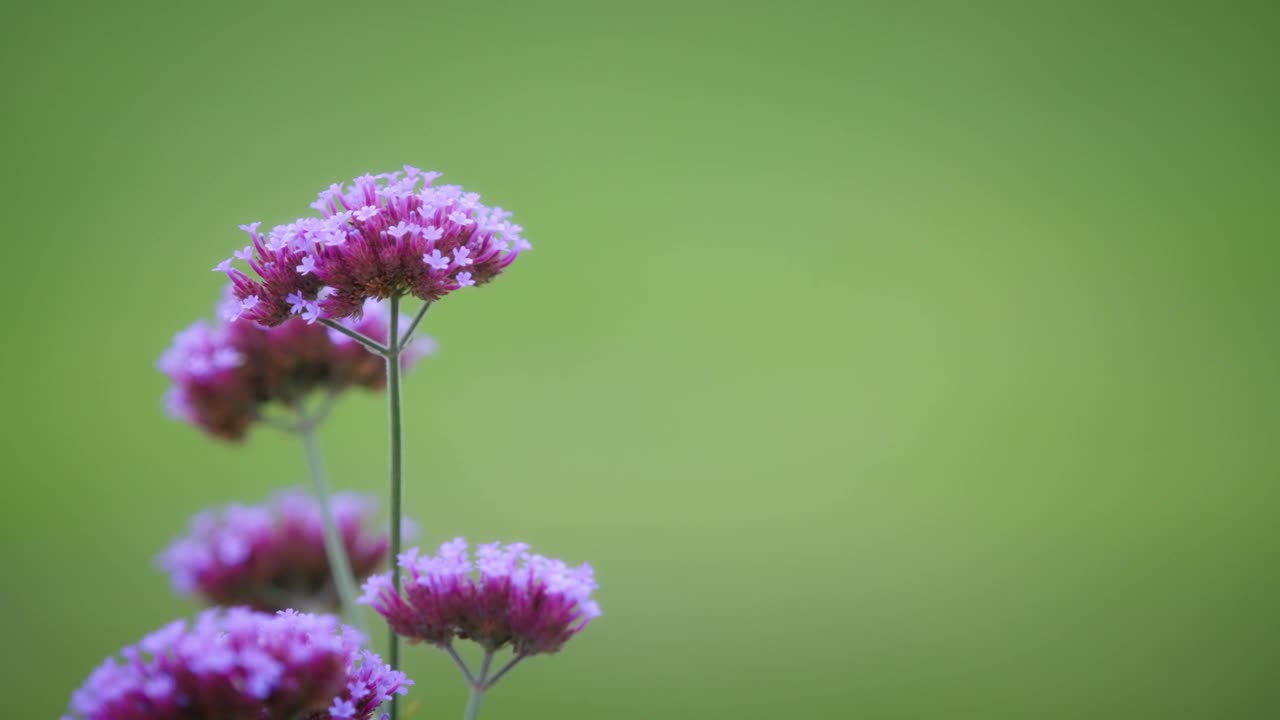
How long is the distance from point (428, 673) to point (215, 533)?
2585 mm

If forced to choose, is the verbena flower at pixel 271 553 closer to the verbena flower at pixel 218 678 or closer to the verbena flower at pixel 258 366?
the verbena flower at pixel 258 366

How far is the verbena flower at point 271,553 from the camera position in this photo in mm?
1698

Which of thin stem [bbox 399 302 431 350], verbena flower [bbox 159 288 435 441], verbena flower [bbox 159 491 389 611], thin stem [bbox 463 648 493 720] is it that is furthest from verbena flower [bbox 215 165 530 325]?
verbena flower [bbox 159 491 389 611]

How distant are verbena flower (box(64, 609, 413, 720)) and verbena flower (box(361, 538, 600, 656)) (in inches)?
6.6

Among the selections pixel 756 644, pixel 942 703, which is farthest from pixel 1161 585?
pixel 756 644

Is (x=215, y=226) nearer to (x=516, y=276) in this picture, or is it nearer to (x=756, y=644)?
(x=516, y=276)

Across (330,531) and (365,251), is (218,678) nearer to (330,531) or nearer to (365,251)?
(365,251)

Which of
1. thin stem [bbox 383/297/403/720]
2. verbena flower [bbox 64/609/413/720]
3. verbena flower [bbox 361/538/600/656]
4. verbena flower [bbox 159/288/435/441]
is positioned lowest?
verbena flower [bbox 64/609/413/720]

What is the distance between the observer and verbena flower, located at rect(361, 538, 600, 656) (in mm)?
992

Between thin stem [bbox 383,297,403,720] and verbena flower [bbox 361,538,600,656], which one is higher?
thin stem [bbox 383,297,403,720]

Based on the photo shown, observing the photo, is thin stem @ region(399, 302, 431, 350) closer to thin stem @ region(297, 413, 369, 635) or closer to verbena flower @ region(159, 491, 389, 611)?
thin stem @ region(297, 413, 369, 635)

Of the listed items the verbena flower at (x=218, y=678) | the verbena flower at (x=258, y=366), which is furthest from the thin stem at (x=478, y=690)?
the verbena flower at (x=258, y=366)

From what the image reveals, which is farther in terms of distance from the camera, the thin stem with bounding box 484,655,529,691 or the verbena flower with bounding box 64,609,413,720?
the thin stem with bounding box 484,655,529,691

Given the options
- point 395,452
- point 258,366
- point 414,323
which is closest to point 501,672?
point 395,452
